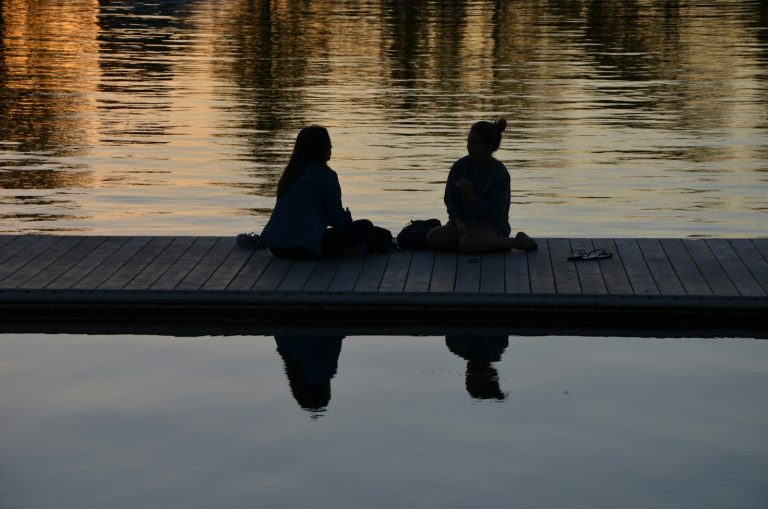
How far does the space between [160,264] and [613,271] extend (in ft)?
11.8

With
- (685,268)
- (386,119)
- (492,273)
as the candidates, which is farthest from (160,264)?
(386,119)

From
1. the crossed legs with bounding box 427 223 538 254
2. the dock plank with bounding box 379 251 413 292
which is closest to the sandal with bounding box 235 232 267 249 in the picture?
the dock plank with bounding box 379 251 413 292

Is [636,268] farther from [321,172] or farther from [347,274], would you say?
[321,172]

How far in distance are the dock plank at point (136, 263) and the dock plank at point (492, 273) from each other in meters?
2.70

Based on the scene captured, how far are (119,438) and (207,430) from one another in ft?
1.67

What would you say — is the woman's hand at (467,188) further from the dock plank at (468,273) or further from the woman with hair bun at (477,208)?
the dock plank at (468,273)

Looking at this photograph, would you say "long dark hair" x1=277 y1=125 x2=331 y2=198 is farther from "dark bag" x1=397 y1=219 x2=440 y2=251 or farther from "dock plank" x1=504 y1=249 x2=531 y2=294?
"dock plank" x1=504 y1=249 x2=531 y2=294

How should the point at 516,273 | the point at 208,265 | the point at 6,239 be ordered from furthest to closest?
1. the point at 6,239
2. the point at 208,265
3. the point at 516,273

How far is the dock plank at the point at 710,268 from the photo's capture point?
11031 millimetres

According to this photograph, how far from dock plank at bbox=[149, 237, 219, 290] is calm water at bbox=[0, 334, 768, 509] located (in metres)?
0.65

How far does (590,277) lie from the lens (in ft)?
37.7

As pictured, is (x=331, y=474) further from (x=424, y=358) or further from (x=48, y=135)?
(x=48, y=135)

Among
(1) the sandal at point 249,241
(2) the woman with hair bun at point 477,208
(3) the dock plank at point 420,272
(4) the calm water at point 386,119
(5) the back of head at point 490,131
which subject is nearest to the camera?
(3) the dock plank at point 420,272

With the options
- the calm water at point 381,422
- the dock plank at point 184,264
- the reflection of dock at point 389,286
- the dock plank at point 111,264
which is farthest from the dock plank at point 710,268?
the dock plank at point 111,264
